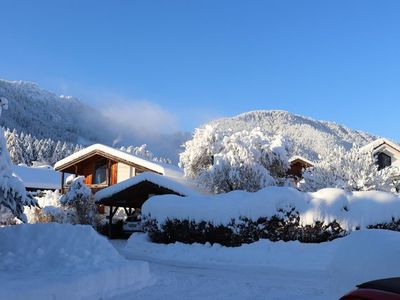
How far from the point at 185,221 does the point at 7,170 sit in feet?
30.3

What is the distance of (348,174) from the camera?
26.5 m

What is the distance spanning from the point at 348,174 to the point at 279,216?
1048 cm

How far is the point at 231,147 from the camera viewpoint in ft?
99.0

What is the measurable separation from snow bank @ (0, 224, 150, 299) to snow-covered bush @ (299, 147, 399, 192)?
56.0ft

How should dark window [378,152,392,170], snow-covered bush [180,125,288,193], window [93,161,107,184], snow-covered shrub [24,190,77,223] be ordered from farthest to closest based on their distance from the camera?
window [93,161,107,184]
dark window [378,152,392,170]
snow-covered bush [180,125,288,193]
snow-covered shrub [24,190,77,223]

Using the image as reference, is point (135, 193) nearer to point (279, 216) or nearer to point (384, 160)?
point (279, 216)

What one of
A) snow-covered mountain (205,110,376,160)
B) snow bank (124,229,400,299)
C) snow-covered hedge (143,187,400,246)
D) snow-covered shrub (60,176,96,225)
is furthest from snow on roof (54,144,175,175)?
snow-covered mountain (205,110,376,160)

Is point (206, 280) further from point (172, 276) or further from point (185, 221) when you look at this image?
point (185, 221)

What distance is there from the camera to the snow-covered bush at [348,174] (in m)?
26.1

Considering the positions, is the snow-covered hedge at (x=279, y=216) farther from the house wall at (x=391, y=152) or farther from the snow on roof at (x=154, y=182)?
the house wall at (x=391, y=152)

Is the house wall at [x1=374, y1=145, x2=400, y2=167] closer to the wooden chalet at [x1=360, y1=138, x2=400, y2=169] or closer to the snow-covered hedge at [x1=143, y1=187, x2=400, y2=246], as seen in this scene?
the wooden chalet at [x1=360, y1=138, x2=400, y2=169]

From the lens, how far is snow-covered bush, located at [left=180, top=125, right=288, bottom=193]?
95.1 ft

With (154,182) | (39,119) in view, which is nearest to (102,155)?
(154,182)

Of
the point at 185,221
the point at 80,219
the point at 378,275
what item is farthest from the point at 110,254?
the point at 80,219
